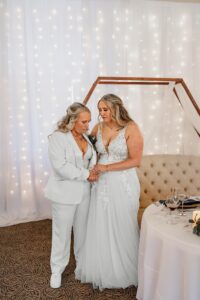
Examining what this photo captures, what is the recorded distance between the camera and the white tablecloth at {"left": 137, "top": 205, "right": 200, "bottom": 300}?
1638mm

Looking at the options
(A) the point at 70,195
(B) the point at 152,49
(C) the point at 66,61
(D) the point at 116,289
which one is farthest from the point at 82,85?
(D) the point at 116,289

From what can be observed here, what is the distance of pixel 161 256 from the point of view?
70.7 inches

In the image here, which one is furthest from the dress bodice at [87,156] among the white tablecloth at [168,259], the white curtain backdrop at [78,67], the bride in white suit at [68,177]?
the white curtain backdrop at [78,67]

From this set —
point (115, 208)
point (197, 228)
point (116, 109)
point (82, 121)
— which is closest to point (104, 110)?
point (116, 109)

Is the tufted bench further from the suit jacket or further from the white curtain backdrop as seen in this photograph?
A: the suit jacket

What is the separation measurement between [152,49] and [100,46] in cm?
63

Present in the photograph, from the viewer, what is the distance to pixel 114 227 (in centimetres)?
245

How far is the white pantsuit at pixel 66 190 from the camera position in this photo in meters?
2.34

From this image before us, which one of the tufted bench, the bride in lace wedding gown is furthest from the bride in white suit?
the tufted bench

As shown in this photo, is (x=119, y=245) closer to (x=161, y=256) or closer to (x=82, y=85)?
(x=161, y=256)

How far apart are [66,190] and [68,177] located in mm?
112

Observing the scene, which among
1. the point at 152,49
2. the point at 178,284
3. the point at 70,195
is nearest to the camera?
the point at 178,284

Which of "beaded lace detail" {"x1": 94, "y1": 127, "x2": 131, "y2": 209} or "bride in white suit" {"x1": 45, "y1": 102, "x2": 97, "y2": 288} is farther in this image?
"beaded lace detail" {"x1": 94, "y1": 127, "x2": 131, "y2": 209}

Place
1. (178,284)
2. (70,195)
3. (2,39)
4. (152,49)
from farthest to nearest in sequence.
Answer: (152,49), (2,39), (70,195), (178,284)
